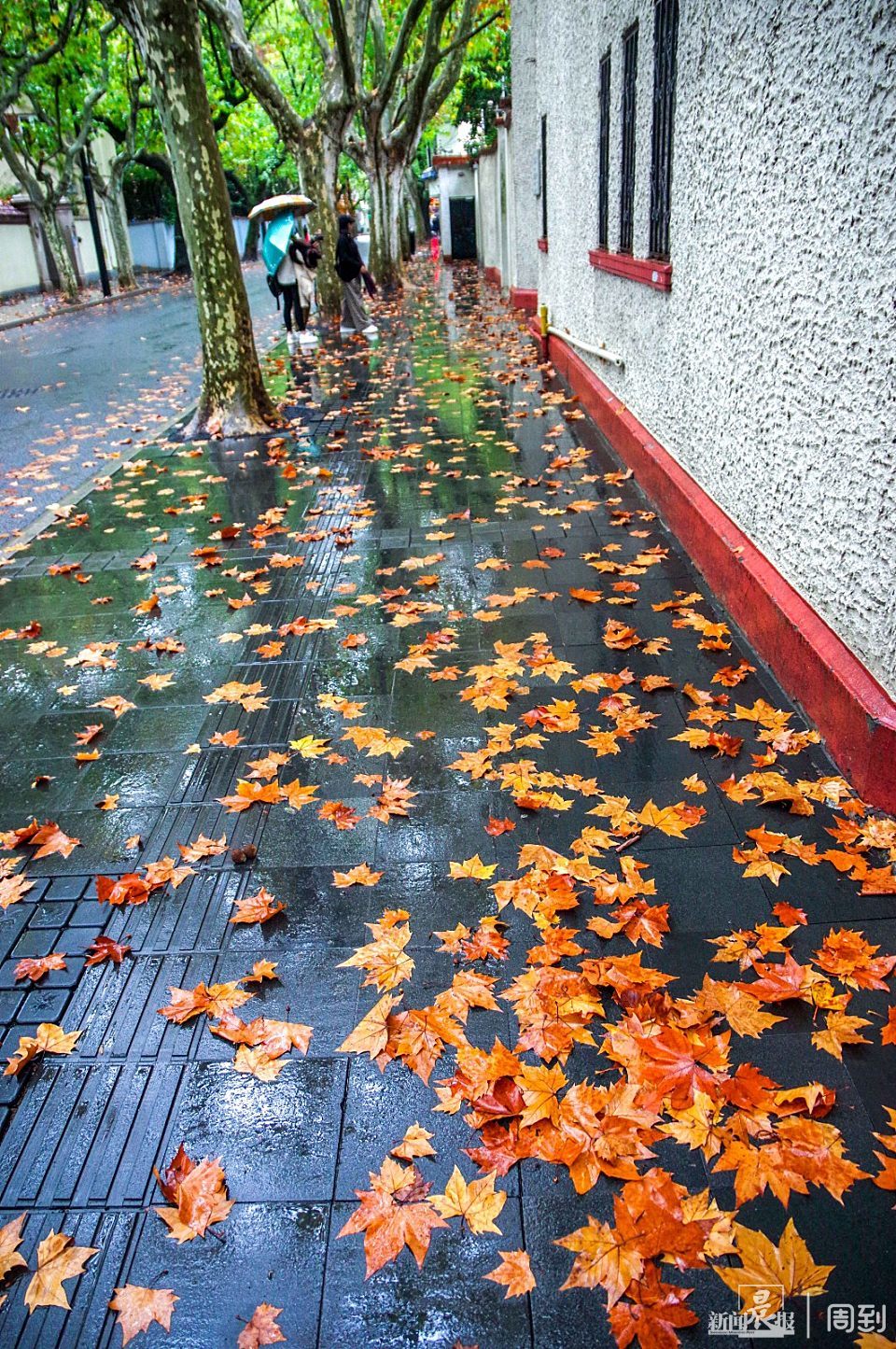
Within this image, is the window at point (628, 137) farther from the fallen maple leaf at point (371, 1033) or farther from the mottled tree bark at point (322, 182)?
the mottled tree bark at point (322, 182)

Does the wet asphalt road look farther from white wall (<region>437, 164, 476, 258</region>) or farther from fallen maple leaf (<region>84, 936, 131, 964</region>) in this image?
white wall (<region>437, 164, 476, 258</region>)

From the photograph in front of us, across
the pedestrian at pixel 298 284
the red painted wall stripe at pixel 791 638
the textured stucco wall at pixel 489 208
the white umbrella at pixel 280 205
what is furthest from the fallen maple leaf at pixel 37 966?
the textured stucco wall at pixel 489 208

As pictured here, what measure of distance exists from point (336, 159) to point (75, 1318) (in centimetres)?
1831

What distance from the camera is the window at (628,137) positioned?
704 cm

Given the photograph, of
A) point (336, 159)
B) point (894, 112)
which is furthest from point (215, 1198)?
point (336, 159)

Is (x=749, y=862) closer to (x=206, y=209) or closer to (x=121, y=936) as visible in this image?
(x=121, y=936)

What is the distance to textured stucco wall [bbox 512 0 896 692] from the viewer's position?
122 inches

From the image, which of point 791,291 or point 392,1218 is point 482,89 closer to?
point 791,291

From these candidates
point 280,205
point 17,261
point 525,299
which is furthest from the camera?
point 17,261

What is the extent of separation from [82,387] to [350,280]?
532 centimetres

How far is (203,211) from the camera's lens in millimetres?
8797

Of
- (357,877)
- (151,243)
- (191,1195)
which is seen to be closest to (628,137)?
(357,877)

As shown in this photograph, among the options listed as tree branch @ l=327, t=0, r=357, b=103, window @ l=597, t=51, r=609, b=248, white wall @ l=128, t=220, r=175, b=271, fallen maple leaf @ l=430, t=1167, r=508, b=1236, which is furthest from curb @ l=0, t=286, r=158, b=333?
fallen maple leaf @ l=430, t=1167, r=508, b=1236

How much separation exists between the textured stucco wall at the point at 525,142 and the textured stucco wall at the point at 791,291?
29.6ft
